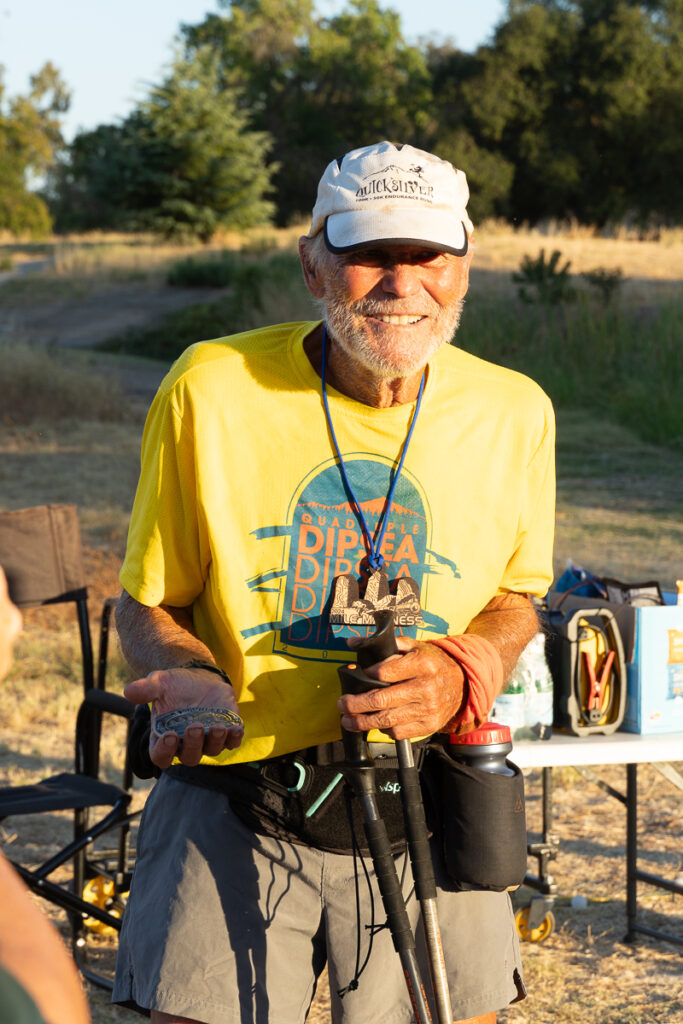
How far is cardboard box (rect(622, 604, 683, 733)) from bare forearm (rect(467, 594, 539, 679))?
1.33 meters

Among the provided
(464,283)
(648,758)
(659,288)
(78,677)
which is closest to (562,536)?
(78,677)

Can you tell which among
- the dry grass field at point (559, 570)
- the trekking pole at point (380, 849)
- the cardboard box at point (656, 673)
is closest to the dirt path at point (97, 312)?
the dry grass field at point (559, 570)

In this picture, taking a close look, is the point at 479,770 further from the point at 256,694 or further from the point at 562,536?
the point at 562,536

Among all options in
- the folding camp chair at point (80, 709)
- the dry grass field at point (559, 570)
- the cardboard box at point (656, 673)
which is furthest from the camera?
the dry grass field at point (559, 570)

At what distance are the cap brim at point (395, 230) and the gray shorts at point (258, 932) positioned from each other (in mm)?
1069

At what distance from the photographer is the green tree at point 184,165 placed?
39969 millimetres

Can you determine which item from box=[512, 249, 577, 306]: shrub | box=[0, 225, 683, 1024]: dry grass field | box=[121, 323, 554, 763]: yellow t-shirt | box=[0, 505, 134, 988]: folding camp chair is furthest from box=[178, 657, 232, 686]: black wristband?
box=[512, 249, 577, 306]: shrub

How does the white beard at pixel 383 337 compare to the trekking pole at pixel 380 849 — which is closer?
the trekking pole at pixel 380 849

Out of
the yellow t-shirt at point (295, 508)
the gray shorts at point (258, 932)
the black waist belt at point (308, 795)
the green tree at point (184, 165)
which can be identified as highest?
the green tree at point (184, 165)

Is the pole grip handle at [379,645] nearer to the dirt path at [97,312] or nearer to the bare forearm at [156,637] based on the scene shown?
the bare forearm at [156,637]

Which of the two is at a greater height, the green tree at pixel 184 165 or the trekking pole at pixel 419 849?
the green tree at pixel 184 165

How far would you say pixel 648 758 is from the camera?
3666 mm

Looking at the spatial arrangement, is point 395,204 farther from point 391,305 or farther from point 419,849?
point 419,849

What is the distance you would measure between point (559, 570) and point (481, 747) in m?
7.31
